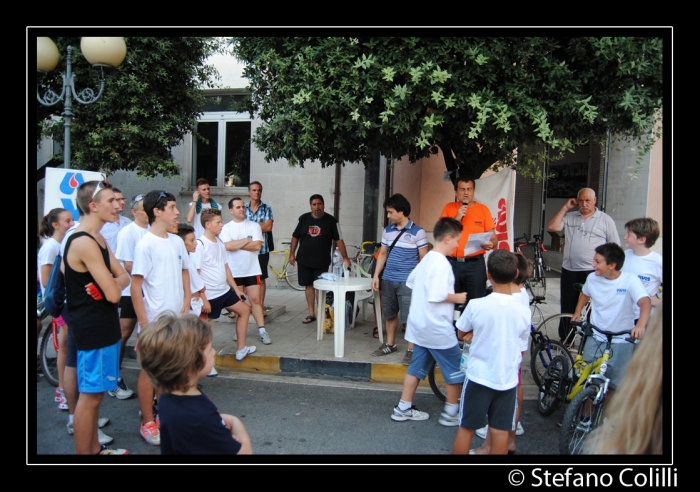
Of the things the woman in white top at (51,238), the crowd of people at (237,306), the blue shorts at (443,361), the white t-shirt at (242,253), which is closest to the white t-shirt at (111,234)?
the crowd of people at (237,306)

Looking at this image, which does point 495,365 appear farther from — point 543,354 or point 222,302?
point 222,302

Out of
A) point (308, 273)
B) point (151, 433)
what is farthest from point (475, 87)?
point (151, 433)

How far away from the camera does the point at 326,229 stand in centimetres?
716

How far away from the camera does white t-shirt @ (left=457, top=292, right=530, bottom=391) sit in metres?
3.10

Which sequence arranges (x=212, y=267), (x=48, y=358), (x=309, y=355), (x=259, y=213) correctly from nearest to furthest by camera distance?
(x=212, y=267) < (x=48, y=358) < (x=309, y=355) < (x=259, y=213)

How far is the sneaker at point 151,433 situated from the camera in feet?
12.5

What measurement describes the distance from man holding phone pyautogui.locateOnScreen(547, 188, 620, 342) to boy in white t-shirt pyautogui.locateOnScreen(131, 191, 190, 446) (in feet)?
13.4

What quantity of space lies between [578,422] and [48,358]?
16.9 feet

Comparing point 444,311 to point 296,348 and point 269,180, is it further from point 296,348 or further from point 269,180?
point 269,180

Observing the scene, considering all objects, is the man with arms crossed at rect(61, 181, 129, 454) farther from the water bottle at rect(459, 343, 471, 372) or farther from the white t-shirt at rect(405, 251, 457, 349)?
the water bottle at rect(459, 343, 471, 372)

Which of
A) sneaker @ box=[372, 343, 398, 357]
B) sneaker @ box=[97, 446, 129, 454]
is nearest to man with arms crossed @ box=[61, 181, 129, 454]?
sneaker @ box=[97, 446, 129, 454]

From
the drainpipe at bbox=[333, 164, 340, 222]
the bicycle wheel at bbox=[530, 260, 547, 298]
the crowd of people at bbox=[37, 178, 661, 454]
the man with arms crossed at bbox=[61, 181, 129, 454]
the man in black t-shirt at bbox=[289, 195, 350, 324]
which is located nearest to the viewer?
the crowd of people at bbox=[37, 178, 661, 454]

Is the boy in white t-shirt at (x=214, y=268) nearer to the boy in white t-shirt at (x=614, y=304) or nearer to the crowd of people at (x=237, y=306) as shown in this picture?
the crowd of people at (x=237, y=306)

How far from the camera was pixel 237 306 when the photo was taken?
5.38 m
